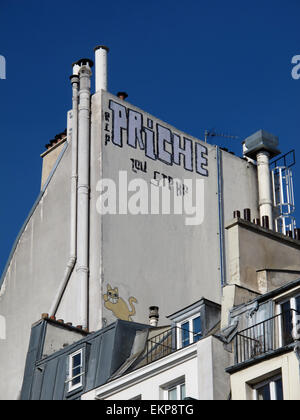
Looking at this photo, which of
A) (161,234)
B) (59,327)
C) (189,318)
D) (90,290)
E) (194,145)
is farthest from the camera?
(194,145)

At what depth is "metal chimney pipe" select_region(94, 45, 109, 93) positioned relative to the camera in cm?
4731

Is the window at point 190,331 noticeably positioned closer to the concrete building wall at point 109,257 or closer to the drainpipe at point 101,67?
the concrete building wall at point 109,257

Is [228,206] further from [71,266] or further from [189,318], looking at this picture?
[189,318]

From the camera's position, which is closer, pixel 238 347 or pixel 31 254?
pixel 238 347

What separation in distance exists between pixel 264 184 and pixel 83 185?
9087mm

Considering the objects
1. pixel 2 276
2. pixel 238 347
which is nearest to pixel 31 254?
pixel 2 276

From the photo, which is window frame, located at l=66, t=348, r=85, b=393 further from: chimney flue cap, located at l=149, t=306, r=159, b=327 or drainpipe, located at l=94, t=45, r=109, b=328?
drainpipe, located at l=94, t=45, r=109, b=328

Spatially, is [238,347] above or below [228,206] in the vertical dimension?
below

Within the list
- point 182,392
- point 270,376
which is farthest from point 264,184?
point 270,376

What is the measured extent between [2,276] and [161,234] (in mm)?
6195

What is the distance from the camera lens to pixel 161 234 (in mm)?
46344

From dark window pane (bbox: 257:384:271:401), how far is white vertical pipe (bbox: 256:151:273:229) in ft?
73.7

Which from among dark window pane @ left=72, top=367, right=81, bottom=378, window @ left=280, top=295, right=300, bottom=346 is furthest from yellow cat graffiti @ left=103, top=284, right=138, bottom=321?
window @ left=280, top=295, right=300, bottom=346
